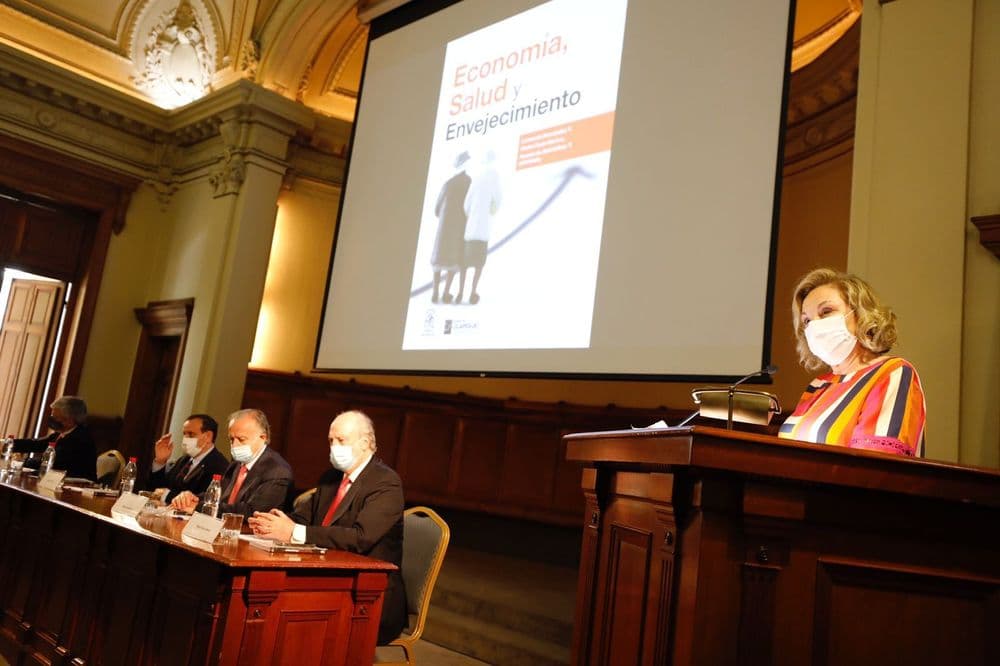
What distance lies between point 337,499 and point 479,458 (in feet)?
12.4

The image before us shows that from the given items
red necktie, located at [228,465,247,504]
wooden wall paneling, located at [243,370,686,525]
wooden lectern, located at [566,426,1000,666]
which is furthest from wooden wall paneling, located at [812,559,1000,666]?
wooden wall paneling, located at [243,370,686,525]

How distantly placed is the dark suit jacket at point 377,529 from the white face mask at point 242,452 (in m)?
0.90

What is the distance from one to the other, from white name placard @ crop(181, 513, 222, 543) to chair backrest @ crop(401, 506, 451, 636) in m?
0.86

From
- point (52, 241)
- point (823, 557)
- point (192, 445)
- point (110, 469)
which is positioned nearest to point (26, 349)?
point (52, 241)

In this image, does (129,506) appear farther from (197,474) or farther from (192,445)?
(192,445)

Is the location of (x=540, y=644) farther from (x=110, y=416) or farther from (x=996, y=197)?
(x=110, y=416)

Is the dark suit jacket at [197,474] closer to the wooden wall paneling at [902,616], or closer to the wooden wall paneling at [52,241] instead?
the wooden wall paneling at [52,241]

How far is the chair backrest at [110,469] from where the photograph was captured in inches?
226

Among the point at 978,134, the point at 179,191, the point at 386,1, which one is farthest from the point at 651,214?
the point at 179,191

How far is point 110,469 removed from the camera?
19.0ft

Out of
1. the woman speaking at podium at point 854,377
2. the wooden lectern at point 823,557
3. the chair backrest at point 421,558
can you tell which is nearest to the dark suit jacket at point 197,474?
the chair backrest at point 421,558

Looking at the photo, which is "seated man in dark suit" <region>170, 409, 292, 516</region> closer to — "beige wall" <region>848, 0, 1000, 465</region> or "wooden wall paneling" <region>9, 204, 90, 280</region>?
"beige wall" <region>848, 0, 1000, 465</region>

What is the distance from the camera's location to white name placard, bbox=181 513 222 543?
9.32ft

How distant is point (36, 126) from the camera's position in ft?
24.7
